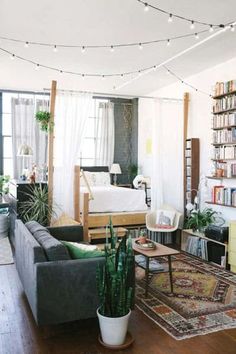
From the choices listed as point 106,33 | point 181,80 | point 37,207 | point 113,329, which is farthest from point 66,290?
point 181,80

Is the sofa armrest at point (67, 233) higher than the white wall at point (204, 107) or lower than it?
lower

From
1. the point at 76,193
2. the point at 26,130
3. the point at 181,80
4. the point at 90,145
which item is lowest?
the point at 76,193

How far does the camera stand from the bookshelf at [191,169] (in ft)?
19.9

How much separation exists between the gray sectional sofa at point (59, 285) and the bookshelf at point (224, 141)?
9.79 ft

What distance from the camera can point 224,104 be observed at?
523 cm

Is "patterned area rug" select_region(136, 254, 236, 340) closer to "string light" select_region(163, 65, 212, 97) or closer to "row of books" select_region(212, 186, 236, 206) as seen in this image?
"row of books" select_region(212, 186, 236, 206)

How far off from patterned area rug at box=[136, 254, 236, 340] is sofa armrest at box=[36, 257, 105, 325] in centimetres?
77

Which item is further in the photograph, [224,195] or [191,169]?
Answer: [191,169]

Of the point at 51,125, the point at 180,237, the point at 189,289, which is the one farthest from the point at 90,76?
the point at 189,289

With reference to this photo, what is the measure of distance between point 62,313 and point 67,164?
3.26 m

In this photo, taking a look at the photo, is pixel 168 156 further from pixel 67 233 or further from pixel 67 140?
pixel 67 233

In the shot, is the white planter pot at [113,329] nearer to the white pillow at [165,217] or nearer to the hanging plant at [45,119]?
the white pillow at [165,217]

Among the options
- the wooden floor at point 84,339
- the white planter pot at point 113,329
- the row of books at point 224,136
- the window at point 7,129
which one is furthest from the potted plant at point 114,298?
the window at point 7,129

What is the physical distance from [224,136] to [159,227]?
1878 millimetres
